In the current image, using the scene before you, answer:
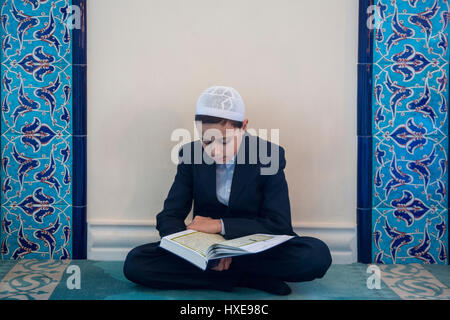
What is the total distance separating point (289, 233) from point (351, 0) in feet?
4.15

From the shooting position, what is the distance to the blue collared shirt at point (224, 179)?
1.96 m

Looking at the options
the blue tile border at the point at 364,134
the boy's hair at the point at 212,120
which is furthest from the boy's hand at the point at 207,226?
the blue tile border at the point at 364,134

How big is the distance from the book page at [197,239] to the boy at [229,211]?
5 centimetres

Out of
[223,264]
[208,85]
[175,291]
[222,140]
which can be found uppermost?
[208,85]

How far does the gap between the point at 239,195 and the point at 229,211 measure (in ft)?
0.28

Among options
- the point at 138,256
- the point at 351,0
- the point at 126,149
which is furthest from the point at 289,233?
the point at 351,0

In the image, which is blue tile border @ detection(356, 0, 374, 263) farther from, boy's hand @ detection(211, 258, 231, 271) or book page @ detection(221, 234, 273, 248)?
boy's hand @ detection(211, 258, 231, 271)

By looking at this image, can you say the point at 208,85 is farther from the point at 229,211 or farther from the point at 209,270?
the point at 209,270

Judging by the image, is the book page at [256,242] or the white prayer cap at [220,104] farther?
the white prayer cap at [220,104]

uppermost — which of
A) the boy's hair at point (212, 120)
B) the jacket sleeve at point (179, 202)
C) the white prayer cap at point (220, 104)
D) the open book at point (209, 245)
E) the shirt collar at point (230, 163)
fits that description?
the white prayer cap at point (220, 104)

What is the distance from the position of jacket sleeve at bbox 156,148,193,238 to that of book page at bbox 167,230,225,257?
0.13m

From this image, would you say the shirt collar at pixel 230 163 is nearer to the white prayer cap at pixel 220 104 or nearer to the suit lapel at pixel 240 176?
the suit lapel at pixel 240 176

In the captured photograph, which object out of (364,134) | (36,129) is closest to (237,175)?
(364,134)

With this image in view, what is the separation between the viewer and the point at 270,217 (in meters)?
1.86
